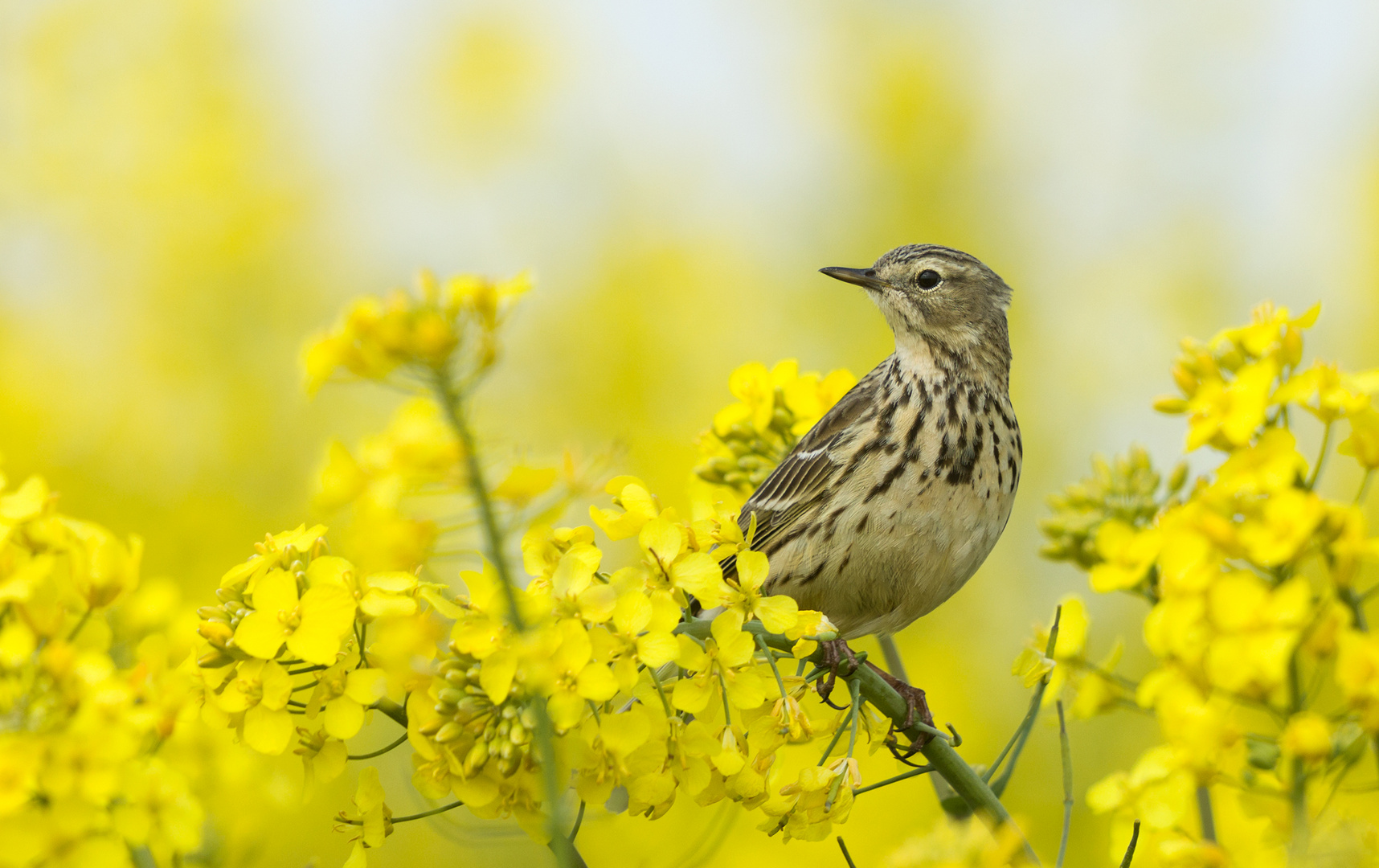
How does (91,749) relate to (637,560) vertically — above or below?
below

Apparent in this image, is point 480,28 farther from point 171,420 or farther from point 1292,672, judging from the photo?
point 1292,672

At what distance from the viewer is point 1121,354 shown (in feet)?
29.3

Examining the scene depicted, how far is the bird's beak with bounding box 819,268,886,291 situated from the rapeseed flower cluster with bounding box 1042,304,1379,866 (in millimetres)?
2572

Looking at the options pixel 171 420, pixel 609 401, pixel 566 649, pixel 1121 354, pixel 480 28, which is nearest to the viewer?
pixel 566 649

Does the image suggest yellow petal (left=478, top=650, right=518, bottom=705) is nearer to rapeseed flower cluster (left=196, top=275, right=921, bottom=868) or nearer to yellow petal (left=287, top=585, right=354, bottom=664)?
rapeseed flower cluster (left=196, top=275, right=921, bottom=868)

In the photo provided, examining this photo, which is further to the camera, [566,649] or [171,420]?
[171,420]

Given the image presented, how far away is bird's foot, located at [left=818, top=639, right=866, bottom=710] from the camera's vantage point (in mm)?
2156

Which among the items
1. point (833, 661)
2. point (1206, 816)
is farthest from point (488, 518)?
point (1206, 816)

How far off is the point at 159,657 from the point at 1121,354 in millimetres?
8050

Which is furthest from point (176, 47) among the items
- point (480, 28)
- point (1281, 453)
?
point (1281, 453)

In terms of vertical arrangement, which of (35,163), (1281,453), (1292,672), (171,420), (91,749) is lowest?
(171,420)

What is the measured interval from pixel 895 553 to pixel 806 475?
375 mm

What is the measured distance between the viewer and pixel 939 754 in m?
1.98

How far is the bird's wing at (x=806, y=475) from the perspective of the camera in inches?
145
